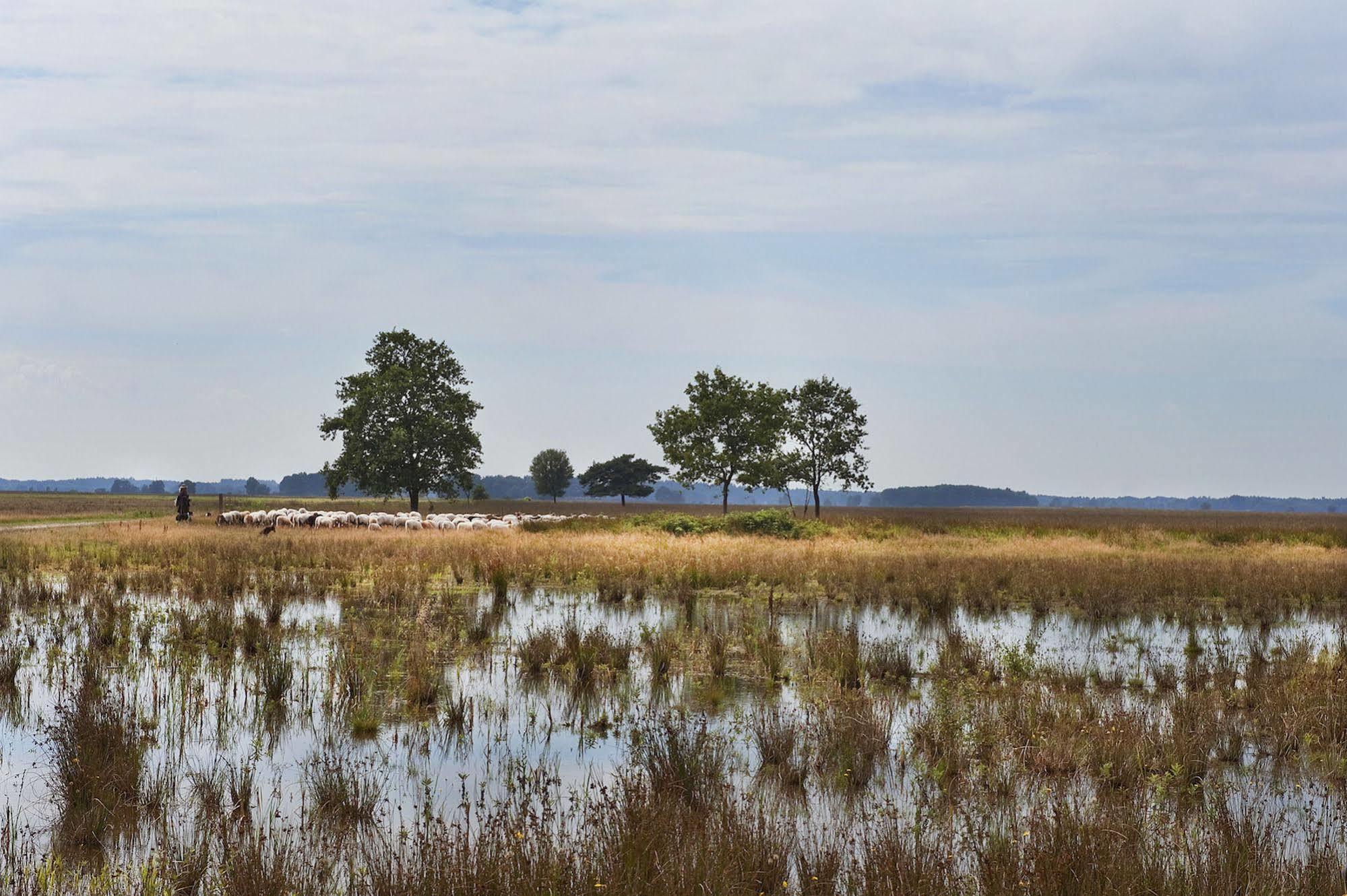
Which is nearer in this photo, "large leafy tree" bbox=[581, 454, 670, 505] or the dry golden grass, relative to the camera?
the dry golden grass

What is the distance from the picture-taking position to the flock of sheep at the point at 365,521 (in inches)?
1802

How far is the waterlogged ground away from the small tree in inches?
4924

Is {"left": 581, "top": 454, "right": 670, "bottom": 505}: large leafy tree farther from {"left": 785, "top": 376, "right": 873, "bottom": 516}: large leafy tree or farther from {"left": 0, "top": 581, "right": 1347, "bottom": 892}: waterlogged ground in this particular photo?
{"left": 0, "top": 581, "right": 1347, "bottom": 892}: waterlogged ground

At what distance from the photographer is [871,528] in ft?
160

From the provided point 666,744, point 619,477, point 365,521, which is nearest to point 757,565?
point 666,744

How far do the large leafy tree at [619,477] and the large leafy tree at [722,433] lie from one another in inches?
2826

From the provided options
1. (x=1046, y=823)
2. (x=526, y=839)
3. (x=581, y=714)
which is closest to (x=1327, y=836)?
(x=1046, y=823)

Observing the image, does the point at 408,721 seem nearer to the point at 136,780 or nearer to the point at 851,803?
the point at 136,780

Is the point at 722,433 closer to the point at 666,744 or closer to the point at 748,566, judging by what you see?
the point at 748,566

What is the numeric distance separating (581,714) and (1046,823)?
560 cm

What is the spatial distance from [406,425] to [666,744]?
175 feet

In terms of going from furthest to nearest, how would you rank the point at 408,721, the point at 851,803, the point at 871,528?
1. the point at 871,528
2. the point at 408,721
3. the point at 851,803

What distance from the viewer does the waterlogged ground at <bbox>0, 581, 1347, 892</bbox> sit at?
6953mm

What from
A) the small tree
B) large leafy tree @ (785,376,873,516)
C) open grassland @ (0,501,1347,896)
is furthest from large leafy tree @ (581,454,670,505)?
open grassland @ (0,501,1347,896)
